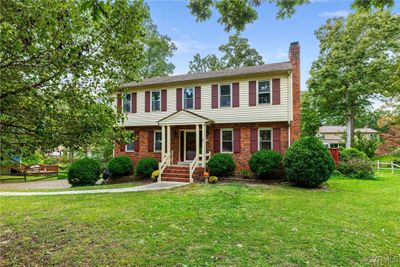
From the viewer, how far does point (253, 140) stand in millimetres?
13141

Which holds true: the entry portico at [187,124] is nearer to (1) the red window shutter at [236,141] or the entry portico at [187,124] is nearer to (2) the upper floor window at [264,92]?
(1) the red window shutter at [236,141]

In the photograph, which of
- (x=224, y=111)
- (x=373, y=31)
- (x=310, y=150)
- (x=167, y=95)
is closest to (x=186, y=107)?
(x=167, y=95)

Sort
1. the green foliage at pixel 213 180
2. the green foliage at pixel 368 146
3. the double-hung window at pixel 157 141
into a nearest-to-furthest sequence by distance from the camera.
→ the green foliage at pixel 213 180 → the double-hung window at pixel 157 141 → the green foliage at pixel 368 146

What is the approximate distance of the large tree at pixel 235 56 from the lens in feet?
103

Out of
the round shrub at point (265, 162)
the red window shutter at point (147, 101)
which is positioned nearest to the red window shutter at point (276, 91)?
the round shrub at point (265, 162)

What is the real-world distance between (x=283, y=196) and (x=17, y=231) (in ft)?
25.4

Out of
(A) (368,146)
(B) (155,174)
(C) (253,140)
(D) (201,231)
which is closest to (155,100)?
(B) (155,174)

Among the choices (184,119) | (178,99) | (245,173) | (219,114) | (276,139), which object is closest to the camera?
(276,139)

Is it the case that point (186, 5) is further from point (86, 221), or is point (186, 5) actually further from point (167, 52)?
point (167, 52)

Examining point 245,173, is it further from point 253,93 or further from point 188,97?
point 188,97

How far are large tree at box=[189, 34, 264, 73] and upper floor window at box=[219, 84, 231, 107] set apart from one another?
62.6 feet

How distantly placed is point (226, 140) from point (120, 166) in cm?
642

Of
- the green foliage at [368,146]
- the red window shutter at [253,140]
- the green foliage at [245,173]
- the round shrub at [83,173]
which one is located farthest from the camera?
the green foliage at [368,146]

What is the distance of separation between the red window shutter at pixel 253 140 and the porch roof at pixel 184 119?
2357 mm
